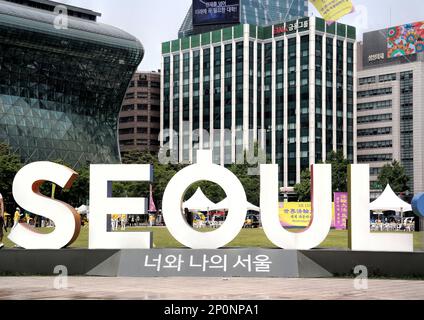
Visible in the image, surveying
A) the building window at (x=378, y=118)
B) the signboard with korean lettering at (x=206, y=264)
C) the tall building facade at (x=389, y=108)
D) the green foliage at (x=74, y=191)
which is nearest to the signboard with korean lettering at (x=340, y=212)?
the signboard with korean lettering at (x=206, y=264)

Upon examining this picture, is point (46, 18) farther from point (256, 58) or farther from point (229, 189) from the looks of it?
point (229, 189)

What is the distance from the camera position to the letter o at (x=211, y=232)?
2220 centimetres

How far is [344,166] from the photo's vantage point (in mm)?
105500

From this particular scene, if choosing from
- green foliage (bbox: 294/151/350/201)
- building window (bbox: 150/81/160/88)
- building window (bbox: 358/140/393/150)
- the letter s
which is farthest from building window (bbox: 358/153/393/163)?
the letter s

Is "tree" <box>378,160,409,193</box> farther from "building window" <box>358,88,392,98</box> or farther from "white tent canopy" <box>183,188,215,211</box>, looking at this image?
"white tent canopy" <box>183,188,215,211</box>

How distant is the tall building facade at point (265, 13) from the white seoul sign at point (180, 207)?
111780mm

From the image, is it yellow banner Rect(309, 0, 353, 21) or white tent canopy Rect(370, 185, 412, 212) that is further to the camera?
white tent canopy Rect(370, 185, 412, 212)

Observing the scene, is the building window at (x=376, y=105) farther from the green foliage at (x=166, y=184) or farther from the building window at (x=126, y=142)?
the building window at (x=126, y=142)

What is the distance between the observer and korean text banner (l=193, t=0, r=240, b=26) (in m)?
131

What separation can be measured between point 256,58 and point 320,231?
11088cm

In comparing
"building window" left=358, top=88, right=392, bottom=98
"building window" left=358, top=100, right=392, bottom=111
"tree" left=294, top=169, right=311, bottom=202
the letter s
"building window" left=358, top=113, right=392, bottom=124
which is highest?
"building window" left=358, top=88, right=392, bottom=98

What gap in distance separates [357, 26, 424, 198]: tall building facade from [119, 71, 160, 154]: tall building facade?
4034 cm
